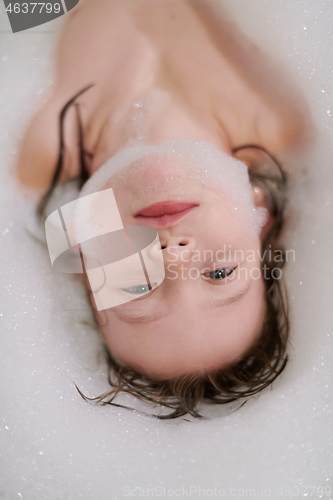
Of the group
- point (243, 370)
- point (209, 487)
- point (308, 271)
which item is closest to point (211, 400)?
point (243, 370)

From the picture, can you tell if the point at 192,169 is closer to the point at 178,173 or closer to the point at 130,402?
the point at 178,173

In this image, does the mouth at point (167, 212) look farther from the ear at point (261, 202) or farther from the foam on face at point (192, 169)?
the ear at point (261, 202)

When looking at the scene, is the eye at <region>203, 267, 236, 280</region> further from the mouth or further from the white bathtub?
the white bathtub

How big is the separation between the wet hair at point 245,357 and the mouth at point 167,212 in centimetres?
20

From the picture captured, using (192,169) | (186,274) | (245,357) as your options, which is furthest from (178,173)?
(245,357)

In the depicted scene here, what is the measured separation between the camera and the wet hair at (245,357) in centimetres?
87

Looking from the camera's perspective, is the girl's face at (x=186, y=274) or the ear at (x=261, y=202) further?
the ear at (x=261, y=202)

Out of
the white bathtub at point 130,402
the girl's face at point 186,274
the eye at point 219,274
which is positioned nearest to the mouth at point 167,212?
the girl's face at point 186,274

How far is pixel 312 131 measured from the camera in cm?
96

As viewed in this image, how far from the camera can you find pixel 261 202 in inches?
37.1

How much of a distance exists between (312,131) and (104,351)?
2.00 ft

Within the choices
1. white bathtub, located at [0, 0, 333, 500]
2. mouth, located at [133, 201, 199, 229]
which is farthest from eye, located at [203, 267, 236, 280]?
white bathtub, located at [0, 0, 333, 500]

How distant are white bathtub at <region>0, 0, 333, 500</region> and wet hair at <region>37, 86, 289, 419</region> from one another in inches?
1.3

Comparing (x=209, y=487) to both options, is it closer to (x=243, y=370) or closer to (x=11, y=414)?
(x=243, y=370)
